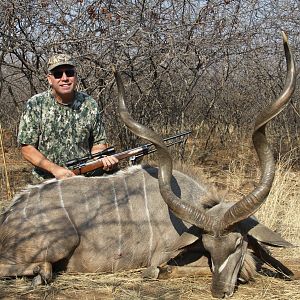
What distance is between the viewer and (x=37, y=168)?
410cm

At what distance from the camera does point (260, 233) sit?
10.2 feet

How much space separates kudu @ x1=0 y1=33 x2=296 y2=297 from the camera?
302cm

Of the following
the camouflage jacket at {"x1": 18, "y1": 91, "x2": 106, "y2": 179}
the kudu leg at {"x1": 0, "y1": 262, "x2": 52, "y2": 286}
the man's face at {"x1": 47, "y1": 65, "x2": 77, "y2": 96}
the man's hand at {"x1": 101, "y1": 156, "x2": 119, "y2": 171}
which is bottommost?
the kudu leg at {"x1": 0, "y1": 262, "x2": 52, "y2": 286}

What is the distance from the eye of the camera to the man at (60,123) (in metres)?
4.01

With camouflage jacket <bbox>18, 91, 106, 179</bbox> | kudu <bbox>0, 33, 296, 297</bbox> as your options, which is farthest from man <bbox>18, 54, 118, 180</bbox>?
kudu <bbox>0, 33, 296, 297</bbox>

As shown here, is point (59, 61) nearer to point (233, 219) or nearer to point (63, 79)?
point (63, 79)

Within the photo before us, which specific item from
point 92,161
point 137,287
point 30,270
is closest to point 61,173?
point 92,161

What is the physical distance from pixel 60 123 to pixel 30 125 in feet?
0.72

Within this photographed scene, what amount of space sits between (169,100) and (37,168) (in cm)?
283

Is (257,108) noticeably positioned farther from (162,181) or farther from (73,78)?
(162,181)

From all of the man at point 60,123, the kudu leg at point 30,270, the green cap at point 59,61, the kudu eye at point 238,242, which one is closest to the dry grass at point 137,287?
the kudu leg at point 30,270

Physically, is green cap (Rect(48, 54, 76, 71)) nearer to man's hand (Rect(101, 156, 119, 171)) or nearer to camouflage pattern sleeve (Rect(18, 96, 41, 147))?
camouflage pattern sleeve (Rect(18, 96, 41, 147))

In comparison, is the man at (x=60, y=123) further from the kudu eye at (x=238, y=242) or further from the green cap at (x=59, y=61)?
the kudu eye at (x=238, y=242)

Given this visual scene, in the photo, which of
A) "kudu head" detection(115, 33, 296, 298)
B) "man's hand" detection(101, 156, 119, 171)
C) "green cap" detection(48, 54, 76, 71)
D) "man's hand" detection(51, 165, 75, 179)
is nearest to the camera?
"kudu head" detection(115, 33, 296, 298)
